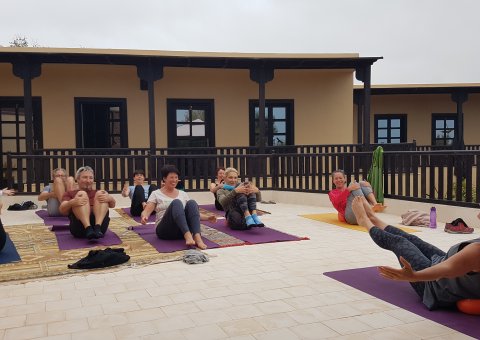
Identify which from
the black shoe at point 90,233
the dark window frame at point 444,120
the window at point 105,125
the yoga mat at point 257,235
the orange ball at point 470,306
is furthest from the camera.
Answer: the dark window frame at point 444,120

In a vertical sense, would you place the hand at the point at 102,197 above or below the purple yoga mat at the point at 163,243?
above

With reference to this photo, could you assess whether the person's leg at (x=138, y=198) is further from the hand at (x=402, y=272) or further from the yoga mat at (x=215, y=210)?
the hand at (x=402, y=272)

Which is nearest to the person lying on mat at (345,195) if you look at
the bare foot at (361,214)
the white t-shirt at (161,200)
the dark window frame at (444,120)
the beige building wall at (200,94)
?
the white t-shirt at (161,200)

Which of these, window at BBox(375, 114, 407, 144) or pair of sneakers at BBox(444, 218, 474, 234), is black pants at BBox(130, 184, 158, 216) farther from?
window at BBox(375, 114, 407, 144)

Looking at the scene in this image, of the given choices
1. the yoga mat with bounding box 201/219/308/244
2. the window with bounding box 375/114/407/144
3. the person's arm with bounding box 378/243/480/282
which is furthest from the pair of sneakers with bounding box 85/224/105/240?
the window with bounding box 375/114/407/144

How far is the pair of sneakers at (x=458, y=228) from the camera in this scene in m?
6.37

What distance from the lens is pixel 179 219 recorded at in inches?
214

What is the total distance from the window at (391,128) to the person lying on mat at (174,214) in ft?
37.4

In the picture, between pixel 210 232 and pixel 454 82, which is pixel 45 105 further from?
pixel 454 82

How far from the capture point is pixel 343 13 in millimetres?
12953

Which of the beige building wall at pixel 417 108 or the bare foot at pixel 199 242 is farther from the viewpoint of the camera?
the beige building wall at pixel 417 108

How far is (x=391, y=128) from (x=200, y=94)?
23.2 feet

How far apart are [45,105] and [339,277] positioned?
33.0ft

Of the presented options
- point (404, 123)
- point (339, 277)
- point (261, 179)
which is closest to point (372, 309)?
point (339, 277)
